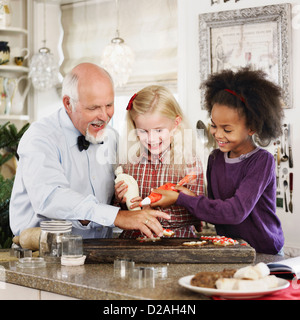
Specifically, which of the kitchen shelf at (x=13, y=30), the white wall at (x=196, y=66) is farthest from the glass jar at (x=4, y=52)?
the white wall at (x=196, y=66)

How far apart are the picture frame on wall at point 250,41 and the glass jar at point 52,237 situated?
1.99m

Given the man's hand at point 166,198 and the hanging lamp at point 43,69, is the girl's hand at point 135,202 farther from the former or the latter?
the hanging lamp at point 43,69

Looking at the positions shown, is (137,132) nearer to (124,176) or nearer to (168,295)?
(124,176)

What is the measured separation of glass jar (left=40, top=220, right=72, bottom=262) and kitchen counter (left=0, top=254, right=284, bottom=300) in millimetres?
32

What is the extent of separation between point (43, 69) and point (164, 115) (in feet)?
9.52

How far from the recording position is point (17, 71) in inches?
185

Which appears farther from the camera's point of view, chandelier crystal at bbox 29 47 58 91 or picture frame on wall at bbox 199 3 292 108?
chandelier crystal at bbox 29 47 58 91

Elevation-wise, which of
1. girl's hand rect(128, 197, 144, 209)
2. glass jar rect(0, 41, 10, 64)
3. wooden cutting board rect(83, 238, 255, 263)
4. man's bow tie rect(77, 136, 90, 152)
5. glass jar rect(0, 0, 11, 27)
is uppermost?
glass jar rect(0, 0, 11, 27)

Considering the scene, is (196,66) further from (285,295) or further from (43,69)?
(285,295)

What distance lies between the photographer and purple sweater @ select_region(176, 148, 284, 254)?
170cm

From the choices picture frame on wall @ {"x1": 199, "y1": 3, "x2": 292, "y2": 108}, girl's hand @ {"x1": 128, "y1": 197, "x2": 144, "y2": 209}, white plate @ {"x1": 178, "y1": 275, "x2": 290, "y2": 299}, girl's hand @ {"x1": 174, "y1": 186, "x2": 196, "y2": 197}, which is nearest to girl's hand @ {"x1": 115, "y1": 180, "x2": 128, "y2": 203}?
girl's hand @ {"x1": 128, "y1": 197, "x2": 144, "y2": 209}

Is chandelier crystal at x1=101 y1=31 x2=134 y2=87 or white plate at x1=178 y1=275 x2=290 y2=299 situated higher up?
chandelier crystal at x1=101 y1=31 x2=134 y2=87

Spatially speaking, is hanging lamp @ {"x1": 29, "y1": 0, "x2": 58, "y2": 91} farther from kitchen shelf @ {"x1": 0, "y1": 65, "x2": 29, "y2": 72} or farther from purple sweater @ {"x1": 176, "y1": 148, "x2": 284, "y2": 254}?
purple sweater @ {"x1": 176, "y1": 148, "x2": 284, "y2": 254}
